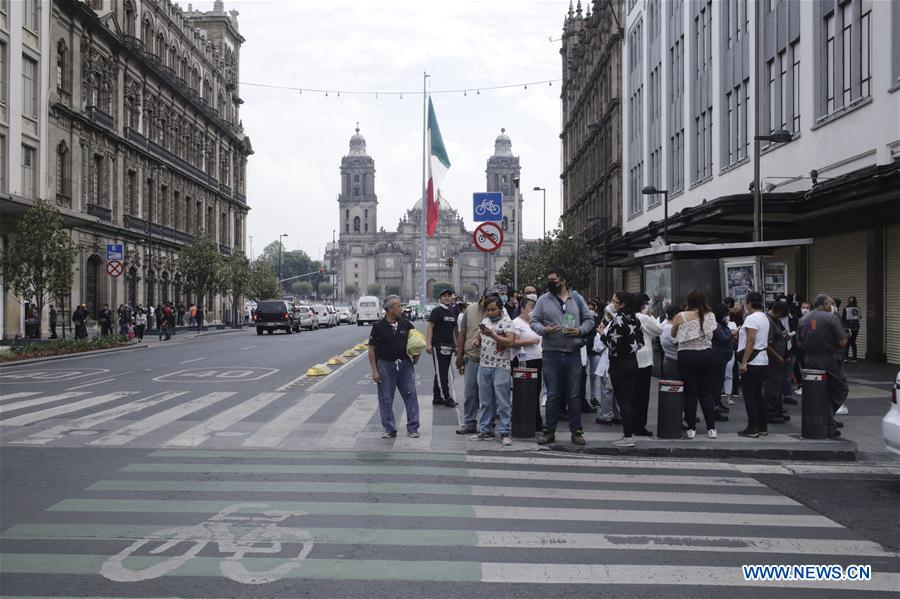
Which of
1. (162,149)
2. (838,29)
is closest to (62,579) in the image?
(838,29)

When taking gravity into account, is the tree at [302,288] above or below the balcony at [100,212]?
below

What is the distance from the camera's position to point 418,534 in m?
6.44

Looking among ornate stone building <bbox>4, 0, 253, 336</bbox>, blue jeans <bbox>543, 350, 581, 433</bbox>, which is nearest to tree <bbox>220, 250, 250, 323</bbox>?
ornate stone building <bbox>4, 0, 253, 336</bbox>

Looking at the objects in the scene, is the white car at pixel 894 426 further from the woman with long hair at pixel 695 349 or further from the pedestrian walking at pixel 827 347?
the pedestrian walking at pixel 827 347

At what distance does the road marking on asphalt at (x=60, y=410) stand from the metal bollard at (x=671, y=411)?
845 centimetres

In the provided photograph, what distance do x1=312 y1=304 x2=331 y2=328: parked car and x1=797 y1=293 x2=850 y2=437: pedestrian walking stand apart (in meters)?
50.6

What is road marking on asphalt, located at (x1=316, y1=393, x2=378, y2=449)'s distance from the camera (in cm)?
1056

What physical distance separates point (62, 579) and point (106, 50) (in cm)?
4524

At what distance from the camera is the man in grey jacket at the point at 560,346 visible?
10.4 m

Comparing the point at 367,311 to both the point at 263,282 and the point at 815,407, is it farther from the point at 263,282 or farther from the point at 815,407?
the point at 815,407

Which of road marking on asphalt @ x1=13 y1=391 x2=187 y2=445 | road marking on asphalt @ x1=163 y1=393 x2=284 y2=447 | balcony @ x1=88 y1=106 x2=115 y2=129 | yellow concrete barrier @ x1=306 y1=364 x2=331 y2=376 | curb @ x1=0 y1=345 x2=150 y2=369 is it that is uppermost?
balcony @ x1=88 y1=106 x2=115 y2=129

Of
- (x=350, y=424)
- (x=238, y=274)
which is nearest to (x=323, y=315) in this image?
(x=238, y=274)

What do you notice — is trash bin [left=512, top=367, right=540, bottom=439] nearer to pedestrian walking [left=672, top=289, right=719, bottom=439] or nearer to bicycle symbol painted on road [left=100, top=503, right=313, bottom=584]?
pedestrian walking [left=672, top=289, right=719, bottom=439]

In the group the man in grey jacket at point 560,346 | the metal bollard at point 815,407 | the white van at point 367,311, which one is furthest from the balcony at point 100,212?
the metal bollard at point 815,407
